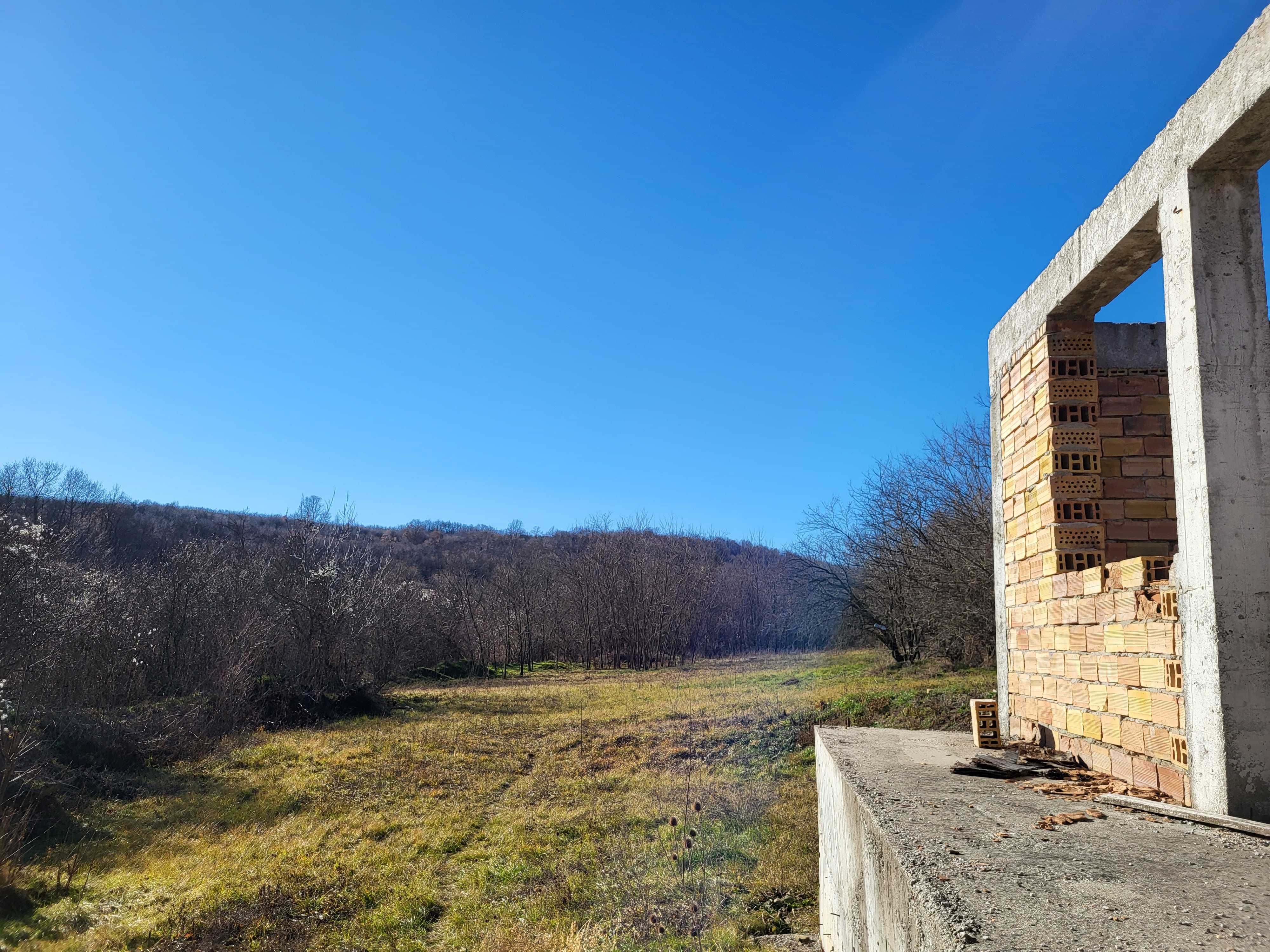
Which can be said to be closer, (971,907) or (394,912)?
(971,907)

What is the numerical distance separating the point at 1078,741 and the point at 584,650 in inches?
1402

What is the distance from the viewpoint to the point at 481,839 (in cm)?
816

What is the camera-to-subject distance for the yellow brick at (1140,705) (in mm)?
3166

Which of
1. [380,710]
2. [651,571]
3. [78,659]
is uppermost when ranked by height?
[651,571]

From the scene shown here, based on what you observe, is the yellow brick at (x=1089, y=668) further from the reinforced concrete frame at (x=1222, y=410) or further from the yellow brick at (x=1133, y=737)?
the reinforced concrete frame at (x=1222, y=410)

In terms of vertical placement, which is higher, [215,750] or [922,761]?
[922,761]

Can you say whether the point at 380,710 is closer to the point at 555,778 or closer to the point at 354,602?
the point at 354,602

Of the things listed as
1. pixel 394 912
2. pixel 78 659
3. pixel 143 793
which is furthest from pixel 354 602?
pixel 394 912

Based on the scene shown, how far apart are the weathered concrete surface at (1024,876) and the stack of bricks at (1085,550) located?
21.5 inches

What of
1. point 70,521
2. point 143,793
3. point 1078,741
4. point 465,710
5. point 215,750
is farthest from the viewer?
point 70,521

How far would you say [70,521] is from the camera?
27.8 metres

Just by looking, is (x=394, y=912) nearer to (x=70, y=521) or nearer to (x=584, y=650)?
(x=70, y=521)

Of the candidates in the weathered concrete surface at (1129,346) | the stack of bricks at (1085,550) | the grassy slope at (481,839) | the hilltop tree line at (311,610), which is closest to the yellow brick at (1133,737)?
the stack of bricks at (1085,550)

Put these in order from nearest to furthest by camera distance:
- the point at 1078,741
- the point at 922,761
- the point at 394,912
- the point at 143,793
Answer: the point at 1078,741, the point at 922,761, the point at 394,912, the point at 143,793
